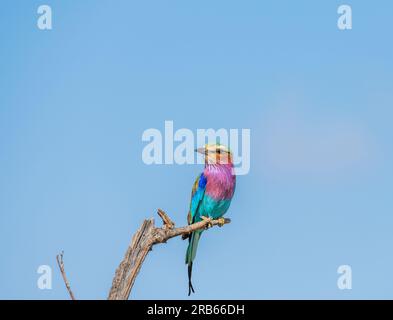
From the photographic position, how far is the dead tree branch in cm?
937

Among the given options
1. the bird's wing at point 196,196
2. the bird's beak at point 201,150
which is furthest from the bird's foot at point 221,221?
the bird's beak at point 201,150

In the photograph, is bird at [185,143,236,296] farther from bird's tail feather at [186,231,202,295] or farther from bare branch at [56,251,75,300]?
bare branch at [56,251,75,300]

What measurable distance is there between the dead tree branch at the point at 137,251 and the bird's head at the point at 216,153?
10.3ft

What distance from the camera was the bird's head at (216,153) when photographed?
44.4ft

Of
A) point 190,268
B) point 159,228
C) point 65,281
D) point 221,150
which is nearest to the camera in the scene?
point 65,281

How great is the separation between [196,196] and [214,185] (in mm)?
419

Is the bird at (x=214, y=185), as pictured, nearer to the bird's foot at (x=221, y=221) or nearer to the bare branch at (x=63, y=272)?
the bird's foot at (x=221, y=221)

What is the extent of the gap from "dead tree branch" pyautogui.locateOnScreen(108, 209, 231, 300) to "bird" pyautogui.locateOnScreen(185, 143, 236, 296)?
3038mm

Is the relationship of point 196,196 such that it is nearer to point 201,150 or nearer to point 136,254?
point 201,150

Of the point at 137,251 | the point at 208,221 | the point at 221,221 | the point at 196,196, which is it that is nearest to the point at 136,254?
the point at 137,251
